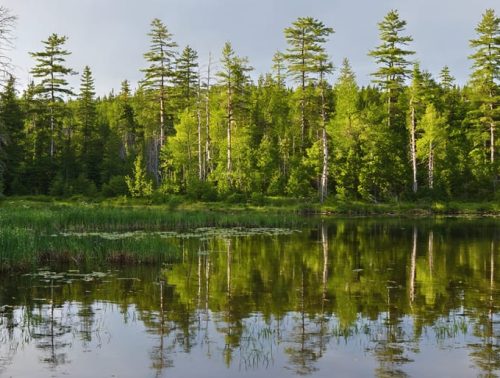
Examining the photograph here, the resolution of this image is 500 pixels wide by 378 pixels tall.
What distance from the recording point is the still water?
8.77 metres

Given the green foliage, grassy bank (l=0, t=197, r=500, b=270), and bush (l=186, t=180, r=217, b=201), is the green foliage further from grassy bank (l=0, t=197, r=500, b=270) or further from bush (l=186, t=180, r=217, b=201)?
bush (l=186, t=180, r=217, b=201)

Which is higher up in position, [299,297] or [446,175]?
[446,175]

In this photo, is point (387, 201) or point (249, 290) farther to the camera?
point (387, 201)

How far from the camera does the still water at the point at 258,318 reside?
8773mm

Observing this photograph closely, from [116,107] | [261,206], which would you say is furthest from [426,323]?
[116,107]

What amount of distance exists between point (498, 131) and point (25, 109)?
170 feet

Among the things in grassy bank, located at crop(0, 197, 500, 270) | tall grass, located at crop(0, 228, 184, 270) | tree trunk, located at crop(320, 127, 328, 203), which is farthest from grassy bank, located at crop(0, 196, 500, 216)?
tall grass, located at crop(0, 228, 184, 270)

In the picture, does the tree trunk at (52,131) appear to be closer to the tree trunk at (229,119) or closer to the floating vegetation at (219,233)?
the tree trunk at (229,119)

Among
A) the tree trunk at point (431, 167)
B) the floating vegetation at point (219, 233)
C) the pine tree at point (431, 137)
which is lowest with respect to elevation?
the floating vegetation at point (219, 233)

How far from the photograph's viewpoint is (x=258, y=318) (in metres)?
11.6

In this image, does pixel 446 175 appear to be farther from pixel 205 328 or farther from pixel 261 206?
pixel 205 328

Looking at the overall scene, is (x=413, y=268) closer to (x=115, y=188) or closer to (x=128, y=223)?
(x=128, y=223)

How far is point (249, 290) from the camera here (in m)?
14.6

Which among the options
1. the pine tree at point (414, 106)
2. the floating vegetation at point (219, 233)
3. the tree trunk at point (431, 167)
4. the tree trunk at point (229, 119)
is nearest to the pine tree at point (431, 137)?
the tree trunk at point (431, 167)
